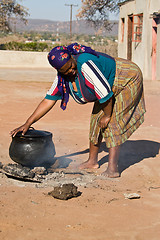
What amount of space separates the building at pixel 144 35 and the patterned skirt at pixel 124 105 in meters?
10.9

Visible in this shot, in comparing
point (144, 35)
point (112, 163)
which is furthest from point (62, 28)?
point (112, 163)

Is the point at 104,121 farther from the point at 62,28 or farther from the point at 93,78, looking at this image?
the point at 62,28

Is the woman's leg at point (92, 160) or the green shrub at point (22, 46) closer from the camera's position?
the woman's leg at point (92, 160)

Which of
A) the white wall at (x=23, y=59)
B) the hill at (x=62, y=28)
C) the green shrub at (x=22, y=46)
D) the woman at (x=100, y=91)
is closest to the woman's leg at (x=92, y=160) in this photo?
the woman at (x=100, y=91)

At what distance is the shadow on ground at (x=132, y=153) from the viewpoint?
542 centimetres

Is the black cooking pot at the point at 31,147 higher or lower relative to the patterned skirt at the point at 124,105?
lower

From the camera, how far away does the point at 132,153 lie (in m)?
5.88

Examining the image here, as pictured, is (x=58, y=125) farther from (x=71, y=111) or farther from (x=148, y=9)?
(x=148, y=9)

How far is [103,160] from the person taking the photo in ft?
18.3

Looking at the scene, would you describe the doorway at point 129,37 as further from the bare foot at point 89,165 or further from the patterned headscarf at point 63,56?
the patterned headscarf at point 63,56

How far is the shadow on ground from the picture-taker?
5421 millimetres

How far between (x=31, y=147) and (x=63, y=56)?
1239 millimetres

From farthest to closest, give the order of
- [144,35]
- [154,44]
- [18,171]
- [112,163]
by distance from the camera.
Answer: [144,35]
[154,44]
[112,163]
[18,171]

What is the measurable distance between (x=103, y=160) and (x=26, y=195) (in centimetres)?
190
